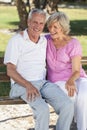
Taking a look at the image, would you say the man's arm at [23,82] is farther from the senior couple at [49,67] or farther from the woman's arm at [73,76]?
the woman's arm at [73,76]

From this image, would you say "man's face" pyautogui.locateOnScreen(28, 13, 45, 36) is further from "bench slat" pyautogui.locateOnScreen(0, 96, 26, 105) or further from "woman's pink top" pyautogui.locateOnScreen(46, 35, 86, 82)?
"bench slat" pyautogui.locateOnScreen(0, 96, 26, 105)

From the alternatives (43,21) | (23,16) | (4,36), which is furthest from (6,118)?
(23,16)

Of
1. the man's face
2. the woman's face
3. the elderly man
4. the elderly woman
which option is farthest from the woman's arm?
the man's face

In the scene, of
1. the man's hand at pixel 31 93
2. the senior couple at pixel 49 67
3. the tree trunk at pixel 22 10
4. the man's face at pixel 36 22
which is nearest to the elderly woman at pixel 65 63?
the senior couple at pixel 49 67

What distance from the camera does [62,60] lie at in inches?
203

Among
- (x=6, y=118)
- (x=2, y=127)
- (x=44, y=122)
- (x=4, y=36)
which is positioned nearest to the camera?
(x=44, y=122)

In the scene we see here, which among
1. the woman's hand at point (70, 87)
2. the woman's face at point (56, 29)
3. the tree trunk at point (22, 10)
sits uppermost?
the woman's face at point (56, 29)

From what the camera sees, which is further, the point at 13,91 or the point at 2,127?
the point at 2,127

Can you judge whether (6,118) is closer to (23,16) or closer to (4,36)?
(4,36)

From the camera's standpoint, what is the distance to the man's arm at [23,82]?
192 inches

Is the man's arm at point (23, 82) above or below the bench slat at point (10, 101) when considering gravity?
above

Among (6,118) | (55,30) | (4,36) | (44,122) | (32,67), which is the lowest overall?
(4,36)

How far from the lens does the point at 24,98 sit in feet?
16.4

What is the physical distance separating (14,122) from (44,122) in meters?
1.73
